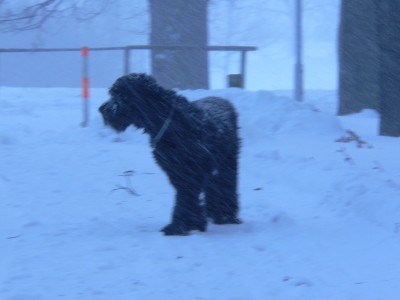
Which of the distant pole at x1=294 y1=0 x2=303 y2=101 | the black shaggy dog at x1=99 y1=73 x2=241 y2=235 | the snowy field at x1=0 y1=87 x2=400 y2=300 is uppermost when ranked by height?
the distant pole at x1=294 y1=0 x2=303 y2=101

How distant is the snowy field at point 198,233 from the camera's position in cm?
319

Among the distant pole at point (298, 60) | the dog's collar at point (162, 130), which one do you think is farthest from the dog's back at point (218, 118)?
the distant pole at point (298, 60)

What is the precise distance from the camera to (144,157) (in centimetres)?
747

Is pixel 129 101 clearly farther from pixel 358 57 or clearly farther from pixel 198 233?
pixel 358 57

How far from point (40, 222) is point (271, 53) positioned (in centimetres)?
2162

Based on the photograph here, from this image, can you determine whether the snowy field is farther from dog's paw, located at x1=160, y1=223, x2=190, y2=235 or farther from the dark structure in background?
the dark structure in background

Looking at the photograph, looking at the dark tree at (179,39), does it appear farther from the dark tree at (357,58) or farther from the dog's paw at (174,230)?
the dog's paw at (174,230)

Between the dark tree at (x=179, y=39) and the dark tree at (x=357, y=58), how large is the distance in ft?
10.8

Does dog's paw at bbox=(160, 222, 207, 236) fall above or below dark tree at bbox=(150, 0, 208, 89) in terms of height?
below

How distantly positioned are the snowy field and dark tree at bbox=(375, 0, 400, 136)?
472 millimetres

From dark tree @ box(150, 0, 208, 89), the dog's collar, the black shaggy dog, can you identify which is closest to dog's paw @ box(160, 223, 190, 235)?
the black shaggy dog

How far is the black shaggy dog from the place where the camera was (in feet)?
13.8

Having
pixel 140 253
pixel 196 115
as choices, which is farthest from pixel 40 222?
pixel 196 115

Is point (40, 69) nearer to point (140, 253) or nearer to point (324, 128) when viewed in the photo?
point (324, 128)
